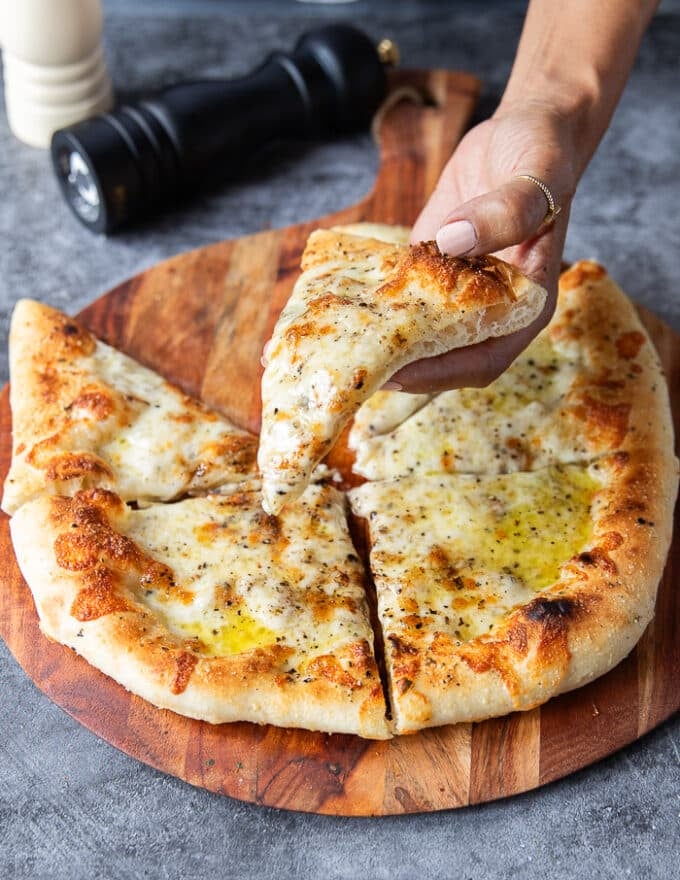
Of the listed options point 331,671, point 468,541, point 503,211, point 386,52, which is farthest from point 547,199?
point 386,52

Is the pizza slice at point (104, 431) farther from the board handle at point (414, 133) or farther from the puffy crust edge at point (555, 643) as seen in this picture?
the board handle at point (414, 133)

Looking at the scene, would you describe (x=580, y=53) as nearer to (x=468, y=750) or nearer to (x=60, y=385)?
(x=60, y=385)

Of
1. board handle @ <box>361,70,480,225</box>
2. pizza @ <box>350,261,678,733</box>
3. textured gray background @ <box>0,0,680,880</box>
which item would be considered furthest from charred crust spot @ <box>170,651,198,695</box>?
board handle @ <box>361,70,480,225</box>

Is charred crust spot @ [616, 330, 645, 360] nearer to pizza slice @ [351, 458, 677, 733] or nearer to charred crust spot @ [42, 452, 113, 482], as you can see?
pizza slice @ [351, 458, 677, 733]

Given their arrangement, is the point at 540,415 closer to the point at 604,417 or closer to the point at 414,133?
the point at 604,417

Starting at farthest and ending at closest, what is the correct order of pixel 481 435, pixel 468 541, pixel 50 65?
pixel 50 65 < pixel 481 435 < pixel 468 541

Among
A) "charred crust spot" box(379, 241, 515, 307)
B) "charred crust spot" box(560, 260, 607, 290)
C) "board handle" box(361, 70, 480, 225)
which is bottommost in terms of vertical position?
"charred crust spot" box(560, 260, 607, 290)

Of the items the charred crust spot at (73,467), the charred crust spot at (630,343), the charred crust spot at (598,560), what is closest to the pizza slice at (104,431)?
the charred crust spot at (73,467)
